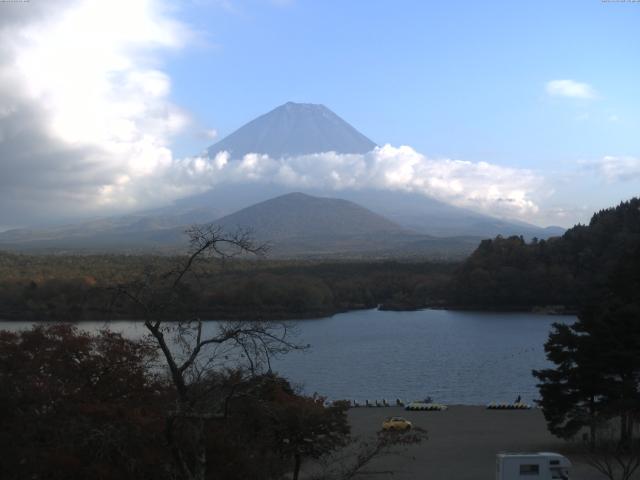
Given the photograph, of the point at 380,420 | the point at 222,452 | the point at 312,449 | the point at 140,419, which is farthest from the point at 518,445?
the point at 140,419

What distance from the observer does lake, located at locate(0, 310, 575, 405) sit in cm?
1809

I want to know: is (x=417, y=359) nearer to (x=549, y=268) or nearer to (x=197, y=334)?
(x=197, y=334)

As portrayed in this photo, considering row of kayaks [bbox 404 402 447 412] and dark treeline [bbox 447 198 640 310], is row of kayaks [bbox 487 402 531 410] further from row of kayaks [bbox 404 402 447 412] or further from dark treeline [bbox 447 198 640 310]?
dark treeline [bbox 447 198 640 310]

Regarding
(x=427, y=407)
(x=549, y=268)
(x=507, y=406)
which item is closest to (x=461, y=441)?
(x=427, y=407)

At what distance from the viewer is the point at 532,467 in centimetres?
703

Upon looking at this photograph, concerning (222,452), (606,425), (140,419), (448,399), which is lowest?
(448,399)

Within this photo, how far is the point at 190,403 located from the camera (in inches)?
136

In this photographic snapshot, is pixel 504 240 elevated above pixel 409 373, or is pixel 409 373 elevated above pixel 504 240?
pixel 504 240

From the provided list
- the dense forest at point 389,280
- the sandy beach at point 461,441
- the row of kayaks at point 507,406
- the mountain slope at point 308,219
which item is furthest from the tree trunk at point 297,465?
the mountain slope at point 308,219

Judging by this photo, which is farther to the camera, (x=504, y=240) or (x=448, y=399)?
(x=504, y=240)

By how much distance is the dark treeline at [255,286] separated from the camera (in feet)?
105

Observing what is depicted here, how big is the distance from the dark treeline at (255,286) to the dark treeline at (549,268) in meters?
2.93

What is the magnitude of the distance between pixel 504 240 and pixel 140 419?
4389 cm

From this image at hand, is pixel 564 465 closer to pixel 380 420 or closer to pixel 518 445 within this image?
pixel 518 445
